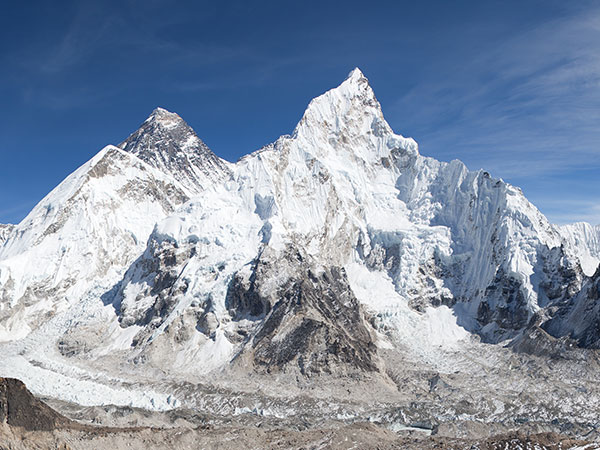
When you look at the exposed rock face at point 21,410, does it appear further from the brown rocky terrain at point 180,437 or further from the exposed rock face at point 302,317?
the exposed rock face at point 302,317

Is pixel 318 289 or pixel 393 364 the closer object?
pixel 393 364

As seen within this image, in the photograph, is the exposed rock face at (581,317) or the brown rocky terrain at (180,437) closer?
the brown rocky terrain at (180,437)

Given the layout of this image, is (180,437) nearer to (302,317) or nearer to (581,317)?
(302,317)

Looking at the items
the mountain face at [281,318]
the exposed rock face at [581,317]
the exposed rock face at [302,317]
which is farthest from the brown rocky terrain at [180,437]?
the exposed rock face at [581,317]

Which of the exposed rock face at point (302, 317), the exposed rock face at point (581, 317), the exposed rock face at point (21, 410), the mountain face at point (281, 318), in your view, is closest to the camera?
the exposed rock face at point (21, 410)

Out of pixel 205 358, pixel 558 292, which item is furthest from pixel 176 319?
pixel 558 292

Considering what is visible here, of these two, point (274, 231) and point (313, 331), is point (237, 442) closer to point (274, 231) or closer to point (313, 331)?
point (313, 331)

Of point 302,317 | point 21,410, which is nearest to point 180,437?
point 21,410

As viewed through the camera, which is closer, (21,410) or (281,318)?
(21,410)
